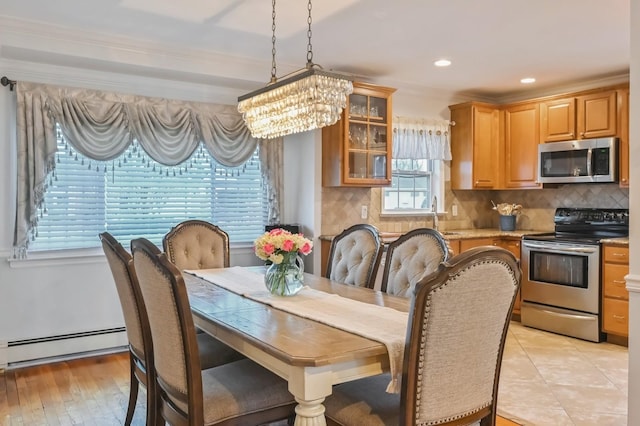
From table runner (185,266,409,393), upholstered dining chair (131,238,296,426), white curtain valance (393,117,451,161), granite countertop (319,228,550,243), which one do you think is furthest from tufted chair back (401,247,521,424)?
white curtain valance (393,117,451,161)

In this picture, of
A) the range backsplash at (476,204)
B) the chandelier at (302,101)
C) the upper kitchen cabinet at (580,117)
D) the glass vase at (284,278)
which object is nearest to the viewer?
the chandelier at (302,101)

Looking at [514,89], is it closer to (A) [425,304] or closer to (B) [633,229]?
(B) [633,229]

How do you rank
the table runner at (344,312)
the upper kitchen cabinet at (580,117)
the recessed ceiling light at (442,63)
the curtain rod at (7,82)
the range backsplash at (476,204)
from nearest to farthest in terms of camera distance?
the table runner at (344,312) → the curtain rod at (7,82) → the recessed ceiling light at (442,63) → the upper kitchen cabinet at (580,117) → the range backsplash at (476,204)

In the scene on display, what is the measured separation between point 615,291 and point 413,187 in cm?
219

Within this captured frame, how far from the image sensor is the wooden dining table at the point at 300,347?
1706mm

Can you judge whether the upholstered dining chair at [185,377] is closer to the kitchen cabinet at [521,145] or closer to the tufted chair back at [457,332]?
the tufted chair back at [457,332]

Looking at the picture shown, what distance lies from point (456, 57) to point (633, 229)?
8.19 ft

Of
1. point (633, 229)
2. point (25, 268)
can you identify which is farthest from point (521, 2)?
point (25, 268)

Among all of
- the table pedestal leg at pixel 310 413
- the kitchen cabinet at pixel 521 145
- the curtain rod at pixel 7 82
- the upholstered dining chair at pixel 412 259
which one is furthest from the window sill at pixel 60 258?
the kitchen cabinet at pixel 521 145

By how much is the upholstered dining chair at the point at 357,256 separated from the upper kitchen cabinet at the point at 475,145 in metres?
2.70

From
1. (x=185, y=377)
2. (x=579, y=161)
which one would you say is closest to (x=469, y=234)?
(x=579, y=161)

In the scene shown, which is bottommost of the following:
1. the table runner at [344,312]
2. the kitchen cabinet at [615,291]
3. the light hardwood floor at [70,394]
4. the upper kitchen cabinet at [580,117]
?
the light hardwood floor at [70,394]

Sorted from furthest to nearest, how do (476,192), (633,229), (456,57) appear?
(476,192)
(456,57)
(633,229)

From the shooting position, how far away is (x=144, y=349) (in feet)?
7.72
